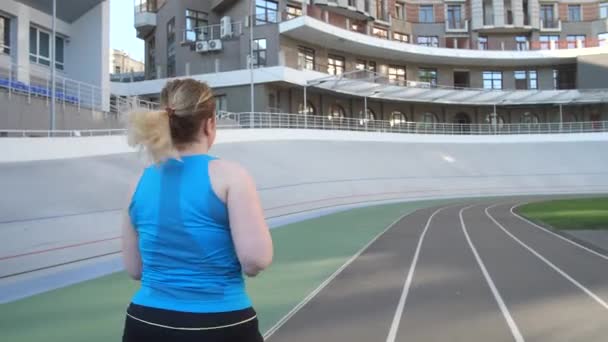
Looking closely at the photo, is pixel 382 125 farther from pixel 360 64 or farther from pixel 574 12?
pixel 574 12

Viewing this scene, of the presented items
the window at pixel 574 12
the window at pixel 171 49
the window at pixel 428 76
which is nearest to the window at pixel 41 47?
the window at pixel 171 49

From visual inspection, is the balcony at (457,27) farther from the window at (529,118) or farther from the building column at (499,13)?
the window at (529,118)

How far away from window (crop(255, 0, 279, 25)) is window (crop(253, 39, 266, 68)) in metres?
2.00

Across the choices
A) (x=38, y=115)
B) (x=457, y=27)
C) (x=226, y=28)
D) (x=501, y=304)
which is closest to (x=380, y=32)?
(x=457, y=27)

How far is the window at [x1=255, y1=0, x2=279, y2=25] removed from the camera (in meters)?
49.0

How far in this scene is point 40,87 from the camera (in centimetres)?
2617

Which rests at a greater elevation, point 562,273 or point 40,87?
point 40,87

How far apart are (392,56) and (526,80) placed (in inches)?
689

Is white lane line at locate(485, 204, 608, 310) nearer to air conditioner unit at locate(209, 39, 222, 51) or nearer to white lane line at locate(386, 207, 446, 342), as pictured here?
white lane line at locate(386, 207, 446, 342)

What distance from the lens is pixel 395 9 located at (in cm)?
6569

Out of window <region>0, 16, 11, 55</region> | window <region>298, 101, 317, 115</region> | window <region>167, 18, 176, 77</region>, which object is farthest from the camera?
window <region>167, 18, 176, 77</region>

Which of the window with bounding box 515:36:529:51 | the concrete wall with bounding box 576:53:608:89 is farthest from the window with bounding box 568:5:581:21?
the concrete wall with bounding box 576:53:608:89

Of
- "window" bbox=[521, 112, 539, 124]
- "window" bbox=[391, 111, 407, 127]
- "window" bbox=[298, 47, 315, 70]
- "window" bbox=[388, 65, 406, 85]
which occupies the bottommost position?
"window" bbox=[521, 112, 539, 124]

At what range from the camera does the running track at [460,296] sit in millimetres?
7176
